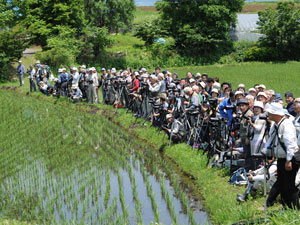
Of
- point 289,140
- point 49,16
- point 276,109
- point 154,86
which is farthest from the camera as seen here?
point 49,16

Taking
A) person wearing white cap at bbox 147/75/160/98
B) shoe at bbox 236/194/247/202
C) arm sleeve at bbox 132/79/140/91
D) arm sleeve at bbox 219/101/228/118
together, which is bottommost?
shoe at bbox 236/194/247/202

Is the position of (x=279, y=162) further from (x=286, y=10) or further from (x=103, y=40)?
(x=286, y=10)

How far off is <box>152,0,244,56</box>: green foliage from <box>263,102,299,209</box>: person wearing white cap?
34448 mm

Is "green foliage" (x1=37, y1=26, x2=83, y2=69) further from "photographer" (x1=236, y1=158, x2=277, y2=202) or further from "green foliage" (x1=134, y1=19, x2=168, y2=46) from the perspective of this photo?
"photographer" (x1=236, y1=158, x2=277, y2=202)

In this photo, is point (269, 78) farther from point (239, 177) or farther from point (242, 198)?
point (242, 198)

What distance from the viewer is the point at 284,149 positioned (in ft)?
21.2

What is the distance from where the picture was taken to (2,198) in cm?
850

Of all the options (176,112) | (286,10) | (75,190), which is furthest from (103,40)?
(75,190)

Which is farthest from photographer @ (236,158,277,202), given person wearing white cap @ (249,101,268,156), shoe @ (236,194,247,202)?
person wearing white cap @ (249,101,268,156)

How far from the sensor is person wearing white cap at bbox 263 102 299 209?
643 centimetres

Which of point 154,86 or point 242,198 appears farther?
point 154,86

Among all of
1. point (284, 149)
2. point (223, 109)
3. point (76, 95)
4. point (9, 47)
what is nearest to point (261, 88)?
point (223, 109)

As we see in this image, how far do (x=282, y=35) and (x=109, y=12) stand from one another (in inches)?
729

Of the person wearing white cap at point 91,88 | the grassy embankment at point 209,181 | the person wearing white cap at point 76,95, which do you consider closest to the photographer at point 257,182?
the grassy embankment at point 209,181
